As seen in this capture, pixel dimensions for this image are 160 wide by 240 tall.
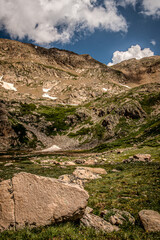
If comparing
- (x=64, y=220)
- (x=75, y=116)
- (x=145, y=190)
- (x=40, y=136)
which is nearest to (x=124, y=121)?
(x=75, y=116)

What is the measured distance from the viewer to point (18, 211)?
7523 millimetres

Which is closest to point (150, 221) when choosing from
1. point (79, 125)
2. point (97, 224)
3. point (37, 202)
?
point (97, 224)

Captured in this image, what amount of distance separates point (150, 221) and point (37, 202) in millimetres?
6992

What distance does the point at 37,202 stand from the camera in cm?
786

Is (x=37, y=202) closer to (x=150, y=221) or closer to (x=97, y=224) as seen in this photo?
(x=97, y=224)

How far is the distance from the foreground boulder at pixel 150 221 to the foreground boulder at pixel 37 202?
12.8 feet

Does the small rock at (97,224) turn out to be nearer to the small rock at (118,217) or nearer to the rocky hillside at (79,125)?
the small rock at (118,217)

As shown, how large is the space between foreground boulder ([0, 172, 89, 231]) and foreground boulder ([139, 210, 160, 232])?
3.90m

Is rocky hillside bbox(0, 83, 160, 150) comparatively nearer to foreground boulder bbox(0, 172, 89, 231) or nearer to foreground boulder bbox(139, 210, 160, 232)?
foreground boulder bbox(139, 210, 160, 232)

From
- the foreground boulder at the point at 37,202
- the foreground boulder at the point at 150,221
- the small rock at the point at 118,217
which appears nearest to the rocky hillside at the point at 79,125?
the small rock at the point at 118,217

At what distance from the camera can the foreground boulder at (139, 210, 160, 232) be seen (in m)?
7.84

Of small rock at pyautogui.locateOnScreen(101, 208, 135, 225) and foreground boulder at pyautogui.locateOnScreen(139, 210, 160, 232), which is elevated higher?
foreground boulder at pyautogui.locateOnScreen(139, 210, 160, 232)

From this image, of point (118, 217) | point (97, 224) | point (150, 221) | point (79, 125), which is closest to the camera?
point (150, 221)

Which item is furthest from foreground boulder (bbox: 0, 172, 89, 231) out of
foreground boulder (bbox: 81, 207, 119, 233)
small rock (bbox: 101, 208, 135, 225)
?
small rock (bbox: 101, 208, 135, 225)
